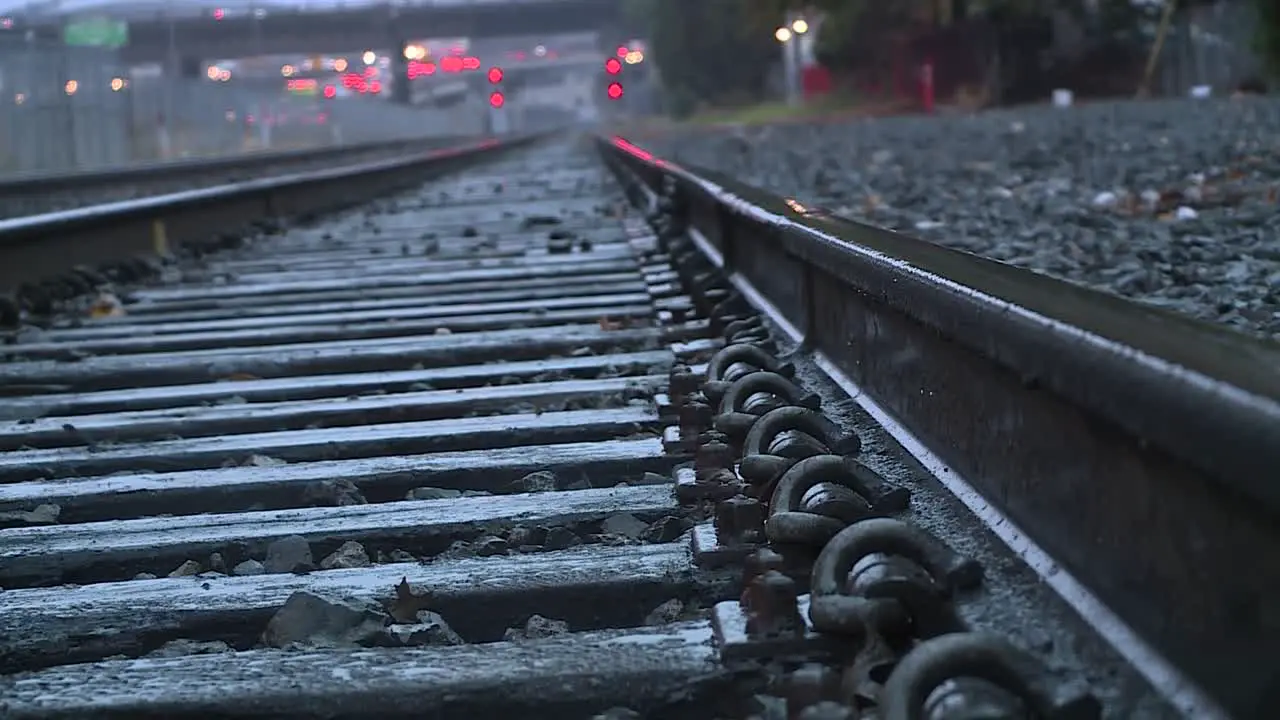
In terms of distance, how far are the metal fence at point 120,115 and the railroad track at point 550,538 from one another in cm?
2373

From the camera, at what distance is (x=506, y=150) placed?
2998 cm

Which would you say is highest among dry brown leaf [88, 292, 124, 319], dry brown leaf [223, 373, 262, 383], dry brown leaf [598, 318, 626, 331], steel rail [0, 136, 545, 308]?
steel rail [0, 136, 545, 308]

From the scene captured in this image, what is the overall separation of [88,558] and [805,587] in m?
1.22

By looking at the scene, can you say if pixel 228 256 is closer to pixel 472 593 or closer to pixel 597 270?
pixel 597 270

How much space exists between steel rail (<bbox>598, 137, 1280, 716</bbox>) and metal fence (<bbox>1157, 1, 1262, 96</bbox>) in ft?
116

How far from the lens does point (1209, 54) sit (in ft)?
126

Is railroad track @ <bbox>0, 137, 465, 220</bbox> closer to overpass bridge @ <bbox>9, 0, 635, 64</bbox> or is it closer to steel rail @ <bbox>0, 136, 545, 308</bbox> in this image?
steel rail @ <bbox>0, 136, 545, 308</bbox>

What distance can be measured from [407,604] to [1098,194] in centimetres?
761

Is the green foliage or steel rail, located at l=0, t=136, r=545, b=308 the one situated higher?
the green foliage

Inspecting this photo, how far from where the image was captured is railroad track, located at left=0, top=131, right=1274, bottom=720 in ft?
5.21

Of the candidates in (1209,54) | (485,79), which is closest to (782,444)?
(1209,54)

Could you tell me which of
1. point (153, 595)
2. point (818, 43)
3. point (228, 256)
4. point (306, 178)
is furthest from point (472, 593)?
point (818, 43)

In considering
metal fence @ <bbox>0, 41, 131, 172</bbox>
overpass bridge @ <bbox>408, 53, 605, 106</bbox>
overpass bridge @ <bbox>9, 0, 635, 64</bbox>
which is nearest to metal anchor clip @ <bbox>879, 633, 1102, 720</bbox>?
metal fence @ <bbox>0, 41, 131, 172</bbox>

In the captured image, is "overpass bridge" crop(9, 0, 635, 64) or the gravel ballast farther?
"overpass bridge" crop(9, 0, 635, 64)
